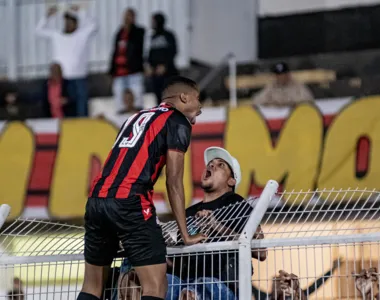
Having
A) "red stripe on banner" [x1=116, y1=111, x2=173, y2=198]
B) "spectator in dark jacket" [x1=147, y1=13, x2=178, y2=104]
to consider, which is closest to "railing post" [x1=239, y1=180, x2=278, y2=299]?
"red stripe on banner" [x1=116, y1=111, x2=173, y2=198]

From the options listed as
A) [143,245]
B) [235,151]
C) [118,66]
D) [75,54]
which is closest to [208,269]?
[143,245]

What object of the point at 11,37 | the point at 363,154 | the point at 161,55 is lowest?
the point at 363,154

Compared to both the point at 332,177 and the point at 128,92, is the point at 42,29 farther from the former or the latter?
the point at 332,177

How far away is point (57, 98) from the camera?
1503 cm

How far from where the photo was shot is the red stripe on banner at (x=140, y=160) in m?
6.36

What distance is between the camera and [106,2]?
17.7 meters

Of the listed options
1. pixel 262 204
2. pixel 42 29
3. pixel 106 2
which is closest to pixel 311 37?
pixel 106 2

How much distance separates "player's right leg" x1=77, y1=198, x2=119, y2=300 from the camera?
639 centimetres

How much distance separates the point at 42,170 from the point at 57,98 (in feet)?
4.45

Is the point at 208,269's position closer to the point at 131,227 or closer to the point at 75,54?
the point at 131,227

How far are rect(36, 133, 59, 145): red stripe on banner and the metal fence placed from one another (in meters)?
3.13

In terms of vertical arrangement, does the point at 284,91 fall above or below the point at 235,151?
above

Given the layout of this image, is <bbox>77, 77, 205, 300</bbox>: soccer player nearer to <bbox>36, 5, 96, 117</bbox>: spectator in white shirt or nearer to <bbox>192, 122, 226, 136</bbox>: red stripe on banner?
<bbox>192, 122, 226, 136</bbox>: red stripe on banner

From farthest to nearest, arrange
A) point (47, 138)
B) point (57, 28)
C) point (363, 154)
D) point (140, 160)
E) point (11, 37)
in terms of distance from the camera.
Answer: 1. point (11, 37)
2. point (57, 28)
3. point (47, 138)
4. point (363, 154)
5. point (140, 160)
